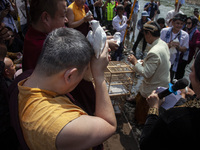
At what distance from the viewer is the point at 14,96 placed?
89 cm

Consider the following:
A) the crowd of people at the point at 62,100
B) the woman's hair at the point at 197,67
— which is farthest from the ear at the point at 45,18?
the woman's hair at the point at 197,67

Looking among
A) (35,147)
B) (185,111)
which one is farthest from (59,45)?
(185,111)

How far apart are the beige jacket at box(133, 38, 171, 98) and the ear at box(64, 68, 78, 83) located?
1.90 metres

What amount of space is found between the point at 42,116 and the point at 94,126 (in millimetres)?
270

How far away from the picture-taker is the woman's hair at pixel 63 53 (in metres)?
0.77

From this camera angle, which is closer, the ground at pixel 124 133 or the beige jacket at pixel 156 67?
the beige jacket at pixel 156 67

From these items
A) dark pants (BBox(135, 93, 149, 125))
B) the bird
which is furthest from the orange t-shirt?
dark pants (BBox(135, 93, 149, 125))

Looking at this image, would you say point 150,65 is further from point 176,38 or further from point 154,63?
point 176,38

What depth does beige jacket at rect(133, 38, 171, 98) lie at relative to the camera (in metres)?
2.40

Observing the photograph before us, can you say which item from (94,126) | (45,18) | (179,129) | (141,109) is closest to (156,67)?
(141,109)

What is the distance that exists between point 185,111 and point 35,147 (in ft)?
3.23

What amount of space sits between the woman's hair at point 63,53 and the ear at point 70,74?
0.08 feet

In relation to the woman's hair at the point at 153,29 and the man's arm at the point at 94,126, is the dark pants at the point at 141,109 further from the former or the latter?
the man's arm at the point at 94,126

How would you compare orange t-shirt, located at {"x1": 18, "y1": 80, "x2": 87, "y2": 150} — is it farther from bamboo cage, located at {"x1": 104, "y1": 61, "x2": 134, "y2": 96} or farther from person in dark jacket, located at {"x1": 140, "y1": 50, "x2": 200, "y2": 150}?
bamboo cage, located at {"x1": 104, "y1": 61, "x2": 134, "y2": 96}
